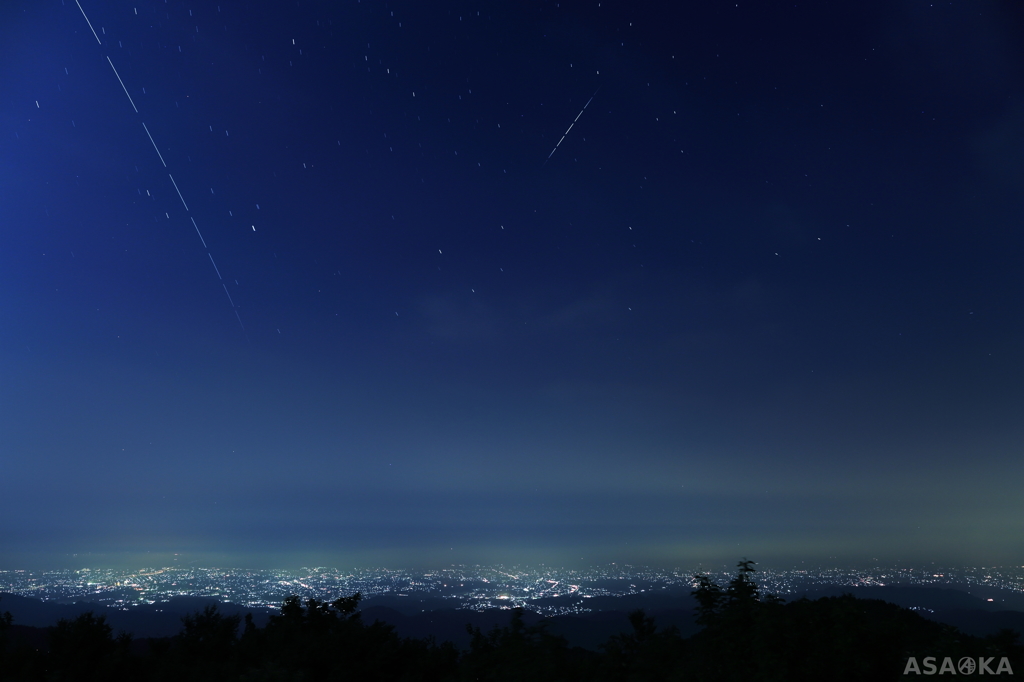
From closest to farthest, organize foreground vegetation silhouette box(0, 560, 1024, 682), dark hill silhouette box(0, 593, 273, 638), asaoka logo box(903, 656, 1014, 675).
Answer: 1. asaoka logo box(903, 656, 1014, 675)
2. foreground vegetation silhouette box(0, 560, 1024, 682)
3. dark hill silhouette box(0, 593, 273, 638)

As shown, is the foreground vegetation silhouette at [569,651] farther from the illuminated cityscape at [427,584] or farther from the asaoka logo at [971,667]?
the illuminated cityscape at [427,584]

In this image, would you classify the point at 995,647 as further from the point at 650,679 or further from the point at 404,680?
the point at 404,680

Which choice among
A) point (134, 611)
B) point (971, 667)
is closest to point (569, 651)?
point (971, 667)

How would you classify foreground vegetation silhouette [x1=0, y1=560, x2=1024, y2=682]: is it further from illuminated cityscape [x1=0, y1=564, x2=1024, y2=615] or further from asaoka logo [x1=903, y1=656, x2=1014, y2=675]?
illuminated cityscape [x1=0, y1=564, x2=1024, y2=615]

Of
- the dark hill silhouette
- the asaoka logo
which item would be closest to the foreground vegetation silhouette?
the asaoka logo

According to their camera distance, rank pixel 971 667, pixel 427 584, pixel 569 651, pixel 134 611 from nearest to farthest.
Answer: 1. pixel 971 667
2. pixel 569 651
3. pixel 134 611
4. pixel 427 584

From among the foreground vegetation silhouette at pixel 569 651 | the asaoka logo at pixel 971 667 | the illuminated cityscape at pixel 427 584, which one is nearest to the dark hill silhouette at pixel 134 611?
the illuminated cityscape at pixel 427 584

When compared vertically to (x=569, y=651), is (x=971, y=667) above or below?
above

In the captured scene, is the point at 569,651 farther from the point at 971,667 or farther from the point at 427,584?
the point at 427,584
